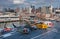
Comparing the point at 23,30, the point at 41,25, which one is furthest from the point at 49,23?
the point at 23,30

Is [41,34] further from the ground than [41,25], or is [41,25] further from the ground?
[41,25]

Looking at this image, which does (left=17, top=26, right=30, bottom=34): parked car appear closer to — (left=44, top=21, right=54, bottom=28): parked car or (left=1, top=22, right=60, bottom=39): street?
(left=1, top=22, right=60, bottom=39): street

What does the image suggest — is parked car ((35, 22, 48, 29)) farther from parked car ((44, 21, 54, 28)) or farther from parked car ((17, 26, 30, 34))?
parked car ((17, 26, 30, 34))

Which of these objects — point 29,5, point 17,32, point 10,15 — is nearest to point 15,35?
point 17,32

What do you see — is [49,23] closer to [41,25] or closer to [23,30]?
[41,25]

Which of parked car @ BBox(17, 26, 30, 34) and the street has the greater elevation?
parked car @ BBox(17, 26, 30, 34)

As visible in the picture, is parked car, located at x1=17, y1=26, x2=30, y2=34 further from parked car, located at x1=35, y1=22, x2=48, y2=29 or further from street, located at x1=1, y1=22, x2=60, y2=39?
parked car, located at x1=35, y1=22, x2=48, y2=29

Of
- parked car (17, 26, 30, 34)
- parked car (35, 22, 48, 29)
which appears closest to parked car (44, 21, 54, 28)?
parked car (35, 22, 48, 29)

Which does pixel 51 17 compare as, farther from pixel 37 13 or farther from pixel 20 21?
pixel 20 21

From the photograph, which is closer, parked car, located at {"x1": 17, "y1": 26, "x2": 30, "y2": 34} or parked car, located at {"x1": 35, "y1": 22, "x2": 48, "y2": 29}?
parked car, located at {"x1": 17, "y1": 26, "x2": 30, "y2": 34}

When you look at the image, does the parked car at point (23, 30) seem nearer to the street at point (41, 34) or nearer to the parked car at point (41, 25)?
the street at point (41, 34)
